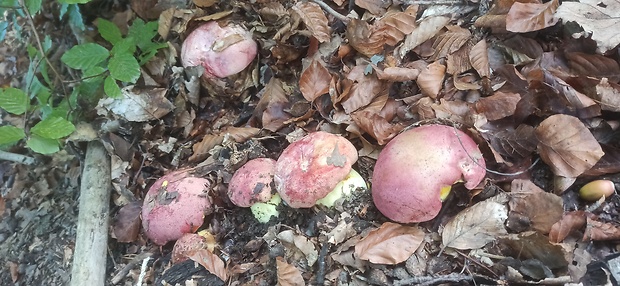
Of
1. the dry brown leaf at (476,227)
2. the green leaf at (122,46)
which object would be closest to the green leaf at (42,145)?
the green leaf at (122,46)

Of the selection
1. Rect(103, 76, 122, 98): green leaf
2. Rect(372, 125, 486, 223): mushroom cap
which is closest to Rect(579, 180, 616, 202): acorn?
Rect(372, 125, 486, 223): mushroom cap

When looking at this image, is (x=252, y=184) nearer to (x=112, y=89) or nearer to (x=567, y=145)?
(x=112, y=89)

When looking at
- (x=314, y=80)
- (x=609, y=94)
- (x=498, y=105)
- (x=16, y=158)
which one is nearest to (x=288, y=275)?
(x=314, y=80)

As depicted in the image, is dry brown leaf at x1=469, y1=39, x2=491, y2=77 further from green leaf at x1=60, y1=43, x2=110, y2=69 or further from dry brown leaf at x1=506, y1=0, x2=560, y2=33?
green leaf at x1=60, y1=43, x2=110, y2=69

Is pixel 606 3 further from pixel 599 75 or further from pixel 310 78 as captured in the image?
pixel 310 78

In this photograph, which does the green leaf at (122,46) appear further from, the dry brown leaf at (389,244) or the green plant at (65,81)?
the dry brown leaf at (389,244)

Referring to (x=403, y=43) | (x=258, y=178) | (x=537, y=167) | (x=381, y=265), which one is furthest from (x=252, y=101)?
(x=537, y=167)
